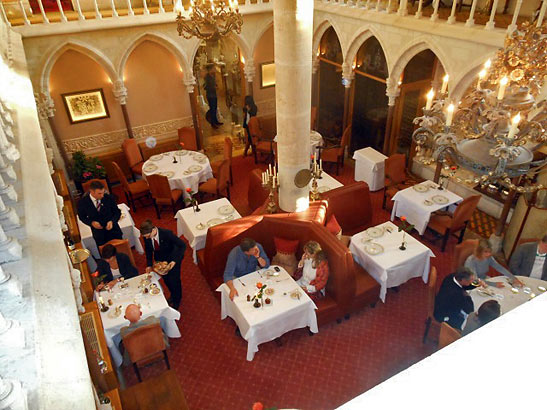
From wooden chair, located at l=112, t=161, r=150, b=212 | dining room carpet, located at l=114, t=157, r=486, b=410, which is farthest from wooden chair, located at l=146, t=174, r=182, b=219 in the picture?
dining room carpet, located at l=114, t=157, r=486, b=410

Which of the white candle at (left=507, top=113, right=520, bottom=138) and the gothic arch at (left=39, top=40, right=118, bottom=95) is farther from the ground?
the white candle at (left=507, top=113, right=520, bottom=138)

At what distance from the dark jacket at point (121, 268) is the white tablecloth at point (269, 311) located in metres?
1.40

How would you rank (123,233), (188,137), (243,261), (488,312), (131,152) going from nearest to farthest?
(488,312) < (243,261) < (123,233) < (131,152) < (188,137)

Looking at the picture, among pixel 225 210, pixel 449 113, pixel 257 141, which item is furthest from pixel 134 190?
pixel 449 113

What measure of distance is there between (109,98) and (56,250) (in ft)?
30.1

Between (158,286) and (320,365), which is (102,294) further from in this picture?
(320,365)

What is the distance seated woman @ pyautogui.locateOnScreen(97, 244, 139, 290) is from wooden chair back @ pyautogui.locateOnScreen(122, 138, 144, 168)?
4.45 meters

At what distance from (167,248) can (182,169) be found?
3.51 metres

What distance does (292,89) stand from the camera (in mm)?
5652

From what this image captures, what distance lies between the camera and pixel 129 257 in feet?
20.2

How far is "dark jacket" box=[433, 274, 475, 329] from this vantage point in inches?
194

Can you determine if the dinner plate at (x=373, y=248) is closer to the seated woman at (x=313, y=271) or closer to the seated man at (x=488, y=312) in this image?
the seated woman at (x=313, y=271)

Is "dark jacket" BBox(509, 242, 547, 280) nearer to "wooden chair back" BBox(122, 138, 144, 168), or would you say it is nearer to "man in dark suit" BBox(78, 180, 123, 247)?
"man in dark suit" BBox(78, 180, 123, 247)

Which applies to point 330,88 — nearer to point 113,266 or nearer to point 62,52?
point 62,52
